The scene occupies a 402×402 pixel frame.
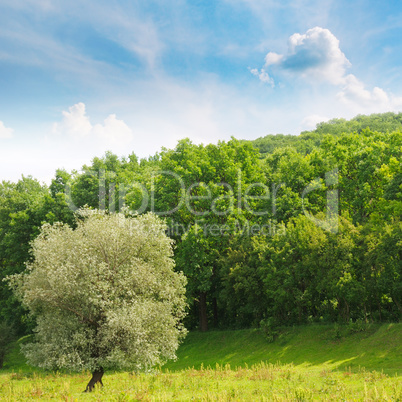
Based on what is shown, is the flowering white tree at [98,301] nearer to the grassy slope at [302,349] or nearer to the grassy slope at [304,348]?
the grassy slope at [304,348]

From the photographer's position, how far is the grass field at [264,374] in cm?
1684

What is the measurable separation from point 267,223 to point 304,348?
14.3m

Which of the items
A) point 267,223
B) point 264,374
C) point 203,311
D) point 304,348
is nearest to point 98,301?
point 264,374

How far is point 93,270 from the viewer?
20.2m

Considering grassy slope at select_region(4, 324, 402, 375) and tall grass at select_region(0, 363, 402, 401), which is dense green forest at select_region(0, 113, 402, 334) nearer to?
grassy slope at select_region(4, 324, 402, 375)

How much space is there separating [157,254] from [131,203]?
18.2 meters

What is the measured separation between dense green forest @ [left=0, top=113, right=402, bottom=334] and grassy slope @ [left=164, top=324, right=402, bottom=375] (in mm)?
2254

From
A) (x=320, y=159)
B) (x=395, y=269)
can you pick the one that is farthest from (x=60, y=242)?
(x=320, y=159)

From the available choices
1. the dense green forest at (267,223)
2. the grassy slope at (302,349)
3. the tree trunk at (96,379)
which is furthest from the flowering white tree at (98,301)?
the dense green forest at (267,223)

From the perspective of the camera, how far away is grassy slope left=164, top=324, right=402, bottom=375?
25.5m

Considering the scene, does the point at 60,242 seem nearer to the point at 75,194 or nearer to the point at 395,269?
the point at 395,269

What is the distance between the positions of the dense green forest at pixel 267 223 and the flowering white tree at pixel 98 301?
44.8 feet

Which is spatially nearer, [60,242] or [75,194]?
[60,242]

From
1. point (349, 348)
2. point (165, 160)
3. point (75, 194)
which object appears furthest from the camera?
point (75, 194)
